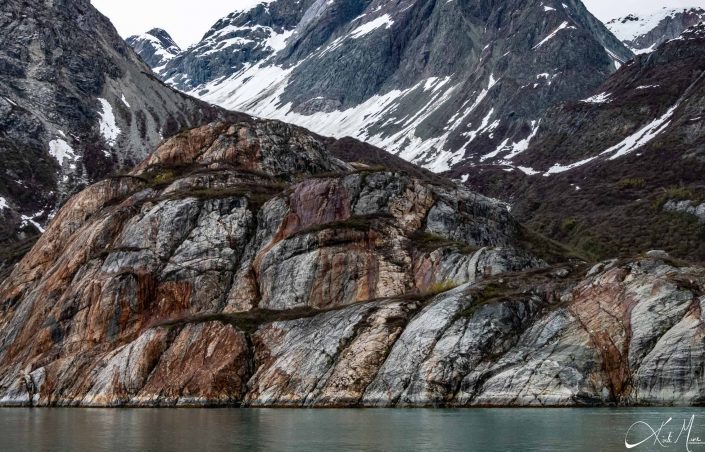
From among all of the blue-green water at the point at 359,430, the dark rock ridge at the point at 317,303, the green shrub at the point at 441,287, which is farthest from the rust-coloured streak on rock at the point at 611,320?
the green shrub at the point at 441,287

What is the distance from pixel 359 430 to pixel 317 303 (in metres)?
43.2

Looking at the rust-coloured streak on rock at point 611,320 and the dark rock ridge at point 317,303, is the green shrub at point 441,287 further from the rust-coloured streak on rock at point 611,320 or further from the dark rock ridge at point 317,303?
the rust-coloured streak on rock at point 611,320

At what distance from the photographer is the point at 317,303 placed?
9288cm

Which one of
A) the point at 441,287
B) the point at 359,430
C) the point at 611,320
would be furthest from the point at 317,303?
the point at 359,430

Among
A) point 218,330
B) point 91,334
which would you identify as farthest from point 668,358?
point 91,334

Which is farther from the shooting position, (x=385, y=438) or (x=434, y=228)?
(x=434, y=228)

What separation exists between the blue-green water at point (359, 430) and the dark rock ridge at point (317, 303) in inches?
251

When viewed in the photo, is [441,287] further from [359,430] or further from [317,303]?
[359,430]

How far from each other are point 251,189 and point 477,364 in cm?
5572

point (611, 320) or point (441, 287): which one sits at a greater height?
point (441, 287)

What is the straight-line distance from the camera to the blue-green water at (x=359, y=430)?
4141cm

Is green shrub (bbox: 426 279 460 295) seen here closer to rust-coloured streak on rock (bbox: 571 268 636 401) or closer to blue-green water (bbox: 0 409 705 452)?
rust-coloured streak on rock (bbox: 571 268 636 401)

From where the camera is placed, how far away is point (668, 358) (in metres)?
62.8

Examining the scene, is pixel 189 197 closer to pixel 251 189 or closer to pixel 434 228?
pixel 251 189
